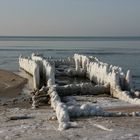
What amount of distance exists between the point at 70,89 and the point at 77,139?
410 inches

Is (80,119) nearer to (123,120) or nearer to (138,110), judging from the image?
(123,120)

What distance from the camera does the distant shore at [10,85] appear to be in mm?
25853

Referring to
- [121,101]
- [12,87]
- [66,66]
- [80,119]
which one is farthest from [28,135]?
[66,66]

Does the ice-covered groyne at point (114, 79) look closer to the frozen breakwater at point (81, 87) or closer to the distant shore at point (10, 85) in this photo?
the frozen breakwater at point (81, 87)

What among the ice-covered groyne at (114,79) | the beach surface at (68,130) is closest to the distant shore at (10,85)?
the ice-covered groyne at (114,79)

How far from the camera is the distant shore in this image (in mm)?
25853

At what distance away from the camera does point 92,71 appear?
2967 centimetres

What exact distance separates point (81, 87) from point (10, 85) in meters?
8.19

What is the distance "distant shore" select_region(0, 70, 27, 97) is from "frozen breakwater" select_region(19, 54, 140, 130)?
121 cm

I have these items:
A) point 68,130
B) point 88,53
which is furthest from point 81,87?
point 88,53

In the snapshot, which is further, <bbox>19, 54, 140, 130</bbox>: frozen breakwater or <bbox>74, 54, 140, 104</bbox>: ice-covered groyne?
<bbox>74, 54, 140, 104</bbox>: ice-covered groyne

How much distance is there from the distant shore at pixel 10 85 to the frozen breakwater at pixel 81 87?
1209 millimetres

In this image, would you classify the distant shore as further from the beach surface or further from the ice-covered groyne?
the beach surface

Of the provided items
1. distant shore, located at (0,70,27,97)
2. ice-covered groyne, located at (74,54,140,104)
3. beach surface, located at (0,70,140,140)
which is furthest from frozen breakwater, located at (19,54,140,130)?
distant shore, located at (0,70,27,97)
